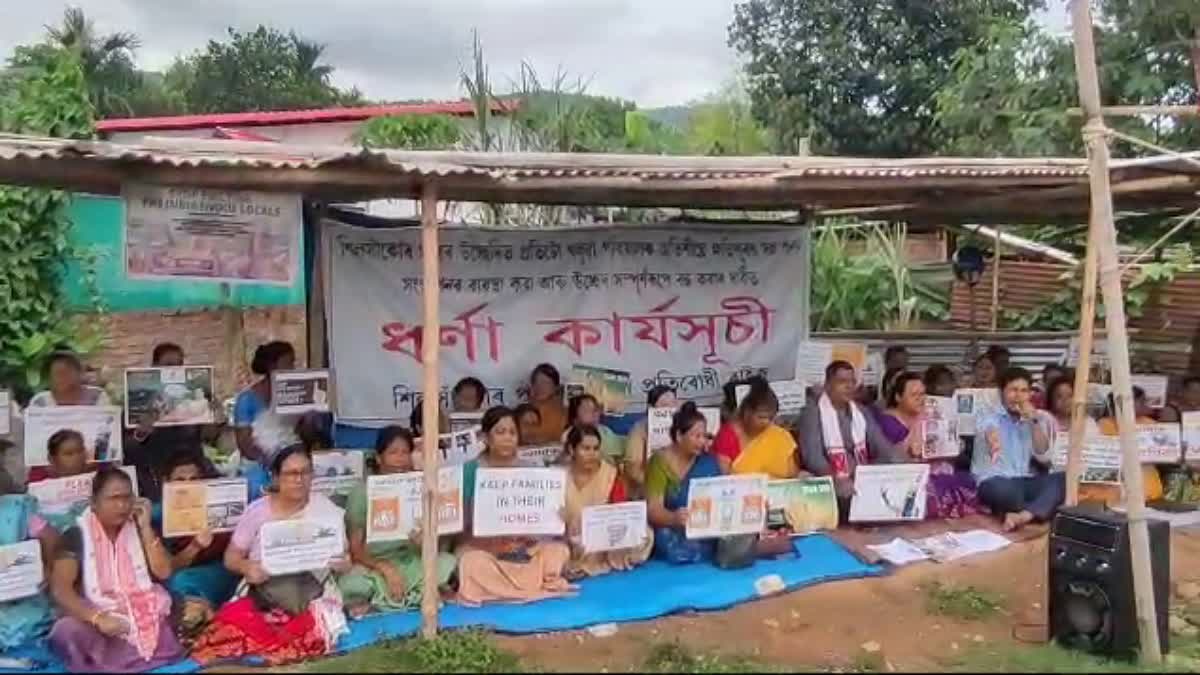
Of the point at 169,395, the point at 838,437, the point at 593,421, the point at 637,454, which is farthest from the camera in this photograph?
the point at 838,437

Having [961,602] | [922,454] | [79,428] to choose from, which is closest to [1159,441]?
[922,454]

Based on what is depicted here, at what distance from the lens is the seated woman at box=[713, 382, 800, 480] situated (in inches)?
283

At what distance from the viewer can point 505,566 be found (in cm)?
615

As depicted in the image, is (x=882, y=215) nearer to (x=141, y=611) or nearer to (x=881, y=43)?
(x=141, y=611)

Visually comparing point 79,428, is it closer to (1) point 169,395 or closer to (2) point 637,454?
(1) point 169,395

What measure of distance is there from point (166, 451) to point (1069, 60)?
8.52 meters

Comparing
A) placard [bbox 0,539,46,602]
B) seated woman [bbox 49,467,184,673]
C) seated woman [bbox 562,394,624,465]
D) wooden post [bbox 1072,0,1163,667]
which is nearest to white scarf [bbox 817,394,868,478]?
seated woman [bbox 562,394,624,465]

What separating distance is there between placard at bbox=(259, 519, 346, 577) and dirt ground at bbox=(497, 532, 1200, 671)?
0.86m

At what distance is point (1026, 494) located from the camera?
25.6ft

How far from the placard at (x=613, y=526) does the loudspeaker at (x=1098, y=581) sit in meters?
2.03

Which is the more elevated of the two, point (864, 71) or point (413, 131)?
point (864, 71)

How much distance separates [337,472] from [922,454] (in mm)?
3600

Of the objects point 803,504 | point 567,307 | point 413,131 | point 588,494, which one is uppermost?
point 413,131

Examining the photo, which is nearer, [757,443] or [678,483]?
[678,483]
